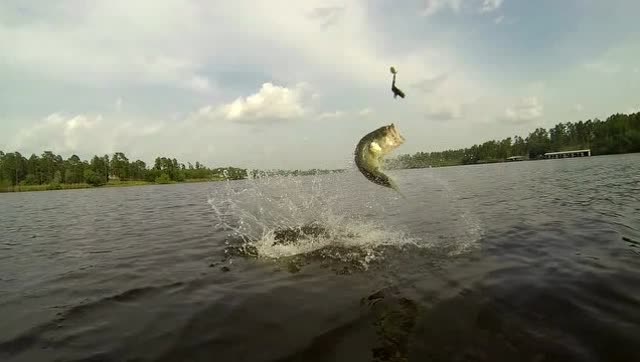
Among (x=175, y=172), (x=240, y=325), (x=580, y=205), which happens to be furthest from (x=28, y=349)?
(x=175, y=172)

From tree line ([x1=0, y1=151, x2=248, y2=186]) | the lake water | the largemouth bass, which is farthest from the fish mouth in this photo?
tree line ([x1=0, y1=151, x2=248, y2=186])

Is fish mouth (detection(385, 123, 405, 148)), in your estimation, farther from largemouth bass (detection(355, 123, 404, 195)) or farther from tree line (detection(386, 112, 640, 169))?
tree line (detection(386, 112, 640, 169))

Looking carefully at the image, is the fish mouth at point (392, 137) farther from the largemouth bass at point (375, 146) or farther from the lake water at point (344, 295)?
the lake water at point (344, 295)

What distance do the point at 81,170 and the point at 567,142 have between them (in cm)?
20132

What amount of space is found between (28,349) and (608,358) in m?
8.80

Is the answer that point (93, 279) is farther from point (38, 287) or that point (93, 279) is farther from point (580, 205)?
point (580, 205)

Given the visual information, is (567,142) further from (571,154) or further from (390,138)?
(390,138)

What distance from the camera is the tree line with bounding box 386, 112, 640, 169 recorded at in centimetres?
13162

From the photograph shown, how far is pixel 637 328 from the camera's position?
19.5 feet

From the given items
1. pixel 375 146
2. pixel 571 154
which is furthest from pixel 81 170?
pixel 571 154

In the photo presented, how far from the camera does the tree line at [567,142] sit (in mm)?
131625

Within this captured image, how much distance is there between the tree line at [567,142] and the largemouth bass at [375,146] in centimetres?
11926

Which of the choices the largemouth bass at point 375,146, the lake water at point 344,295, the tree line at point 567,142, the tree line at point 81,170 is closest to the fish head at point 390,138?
the largemouth bass at point 375,146

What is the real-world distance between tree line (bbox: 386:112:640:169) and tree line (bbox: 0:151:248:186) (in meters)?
108
